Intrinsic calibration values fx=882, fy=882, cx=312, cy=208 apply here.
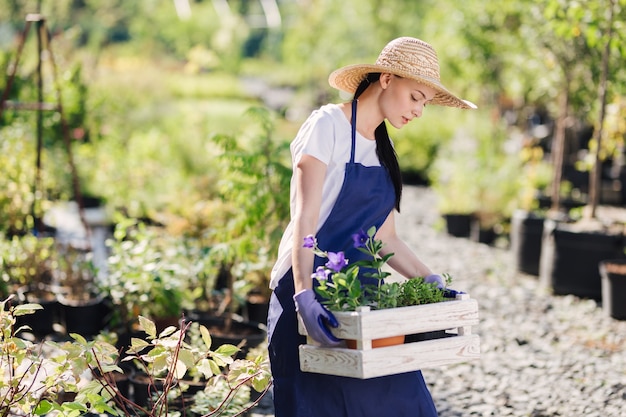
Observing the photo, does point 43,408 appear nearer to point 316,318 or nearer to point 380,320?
point 316,318

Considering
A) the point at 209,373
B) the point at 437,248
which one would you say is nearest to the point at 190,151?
the point at 437,248

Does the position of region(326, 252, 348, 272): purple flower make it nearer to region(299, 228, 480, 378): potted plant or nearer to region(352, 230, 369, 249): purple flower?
region(299, 228, 480, 378): potted plant

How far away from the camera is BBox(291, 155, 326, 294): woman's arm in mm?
2584

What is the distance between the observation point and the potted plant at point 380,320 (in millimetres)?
2453

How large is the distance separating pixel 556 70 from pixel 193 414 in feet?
19.4

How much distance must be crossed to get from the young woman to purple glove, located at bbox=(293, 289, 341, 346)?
A: 0.28 ft

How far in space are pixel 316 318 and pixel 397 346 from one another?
0.25 meters

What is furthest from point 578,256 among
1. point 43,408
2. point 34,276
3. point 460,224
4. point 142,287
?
point 43,408

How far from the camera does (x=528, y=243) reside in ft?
26.1

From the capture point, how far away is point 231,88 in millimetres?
32156

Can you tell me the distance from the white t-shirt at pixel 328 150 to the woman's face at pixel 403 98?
13cm

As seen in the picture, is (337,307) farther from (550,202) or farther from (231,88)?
(231,88)

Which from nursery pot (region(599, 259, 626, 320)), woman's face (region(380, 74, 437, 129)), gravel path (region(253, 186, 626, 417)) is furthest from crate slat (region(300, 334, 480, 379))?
nursery pot (region(599, 259, 626, 320))

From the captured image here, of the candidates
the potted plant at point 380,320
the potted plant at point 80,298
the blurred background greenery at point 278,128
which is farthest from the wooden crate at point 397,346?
the potted plant at point 80,298
